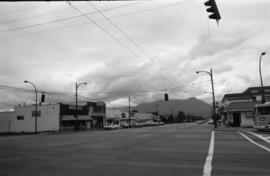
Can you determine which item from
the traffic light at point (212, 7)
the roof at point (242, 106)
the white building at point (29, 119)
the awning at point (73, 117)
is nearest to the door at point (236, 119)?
the roof at point (242, 106)

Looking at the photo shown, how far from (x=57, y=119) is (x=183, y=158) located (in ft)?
196

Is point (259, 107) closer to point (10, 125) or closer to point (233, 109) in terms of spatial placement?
point (233, 109)

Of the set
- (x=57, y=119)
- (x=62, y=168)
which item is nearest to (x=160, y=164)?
(x=62, y=168)

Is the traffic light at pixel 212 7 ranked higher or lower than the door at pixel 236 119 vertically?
higher

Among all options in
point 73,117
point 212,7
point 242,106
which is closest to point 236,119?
point 242,106

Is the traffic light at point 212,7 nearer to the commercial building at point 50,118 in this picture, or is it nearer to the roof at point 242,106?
the roof at point 242,106

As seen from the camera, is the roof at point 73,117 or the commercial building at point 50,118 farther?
the roof at point 73,117

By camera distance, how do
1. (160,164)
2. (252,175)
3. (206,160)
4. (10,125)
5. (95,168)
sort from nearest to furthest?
(252,175), (95,168), (160,164), (206,160), (10,125)

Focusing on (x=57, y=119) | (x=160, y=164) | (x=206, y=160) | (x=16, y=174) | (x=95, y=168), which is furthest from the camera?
(x=57, y=119)

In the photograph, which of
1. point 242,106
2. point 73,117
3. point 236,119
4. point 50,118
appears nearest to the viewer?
point 242,106

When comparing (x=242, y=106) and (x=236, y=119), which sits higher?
(x=242, y=106)

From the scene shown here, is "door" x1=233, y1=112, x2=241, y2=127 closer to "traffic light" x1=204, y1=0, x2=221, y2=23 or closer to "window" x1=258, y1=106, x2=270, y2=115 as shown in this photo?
"window" x1=258, y1=106, x2=270, y2=115

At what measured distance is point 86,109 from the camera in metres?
80.2

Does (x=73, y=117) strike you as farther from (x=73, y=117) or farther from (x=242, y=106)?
(x=242, y=106)
